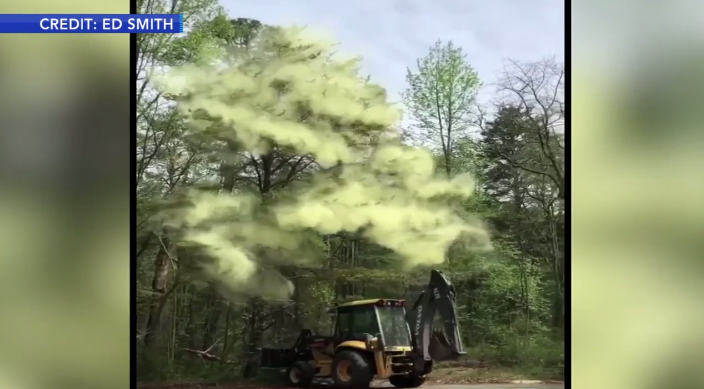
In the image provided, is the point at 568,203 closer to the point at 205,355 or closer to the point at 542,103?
the point at 542,103

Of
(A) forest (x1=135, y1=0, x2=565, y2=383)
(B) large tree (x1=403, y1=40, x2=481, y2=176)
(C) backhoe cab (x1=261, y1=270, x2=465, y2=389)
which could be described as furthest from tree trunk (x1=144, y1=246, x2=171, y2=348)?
(B) large tree (x1=403, y1=40, x2=481, y2=176)

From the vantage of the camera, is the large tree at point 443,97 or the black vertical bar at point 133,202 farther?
the large tree at point 443,97

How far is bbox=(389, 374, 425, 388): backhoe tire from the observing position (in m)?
1.35

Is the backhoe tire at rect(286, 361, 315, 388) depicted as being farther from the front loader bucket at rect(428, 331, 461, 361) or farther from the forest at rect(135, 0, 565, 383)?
the front loader bucket at rect(428, 331, 461, 361)

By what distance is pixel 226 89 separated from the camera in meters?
1.35

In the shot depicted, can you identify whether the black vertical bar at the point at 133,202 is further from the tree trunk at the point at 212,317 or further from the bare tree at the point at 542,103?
the bare tree at the point at 542,103

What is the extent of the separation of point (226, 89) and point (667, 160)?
1.17 metres

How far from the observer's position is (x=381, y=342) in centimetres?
137

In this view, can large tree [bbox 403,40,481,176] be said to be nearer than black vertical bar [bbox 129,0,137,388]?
No

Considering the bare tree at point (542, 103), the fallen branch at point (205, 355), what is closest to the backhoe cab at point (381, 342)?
the fallen branch at point (205, 355)

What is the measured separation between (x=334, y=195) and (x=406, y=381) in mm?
542

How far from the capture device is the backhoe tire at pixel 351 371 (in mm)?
1357

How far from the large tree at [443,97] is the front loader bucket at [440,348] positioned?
0.45 m

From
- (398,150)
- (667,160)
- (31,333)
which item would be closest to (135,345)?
(31,333)
